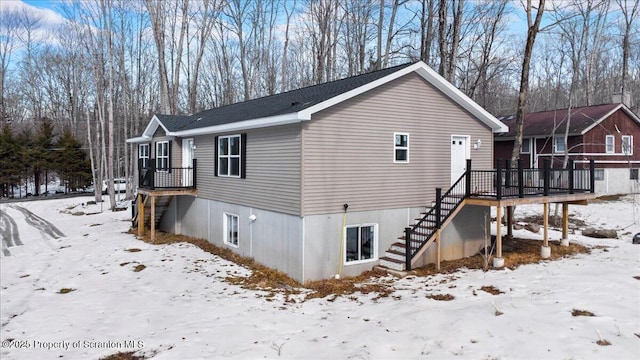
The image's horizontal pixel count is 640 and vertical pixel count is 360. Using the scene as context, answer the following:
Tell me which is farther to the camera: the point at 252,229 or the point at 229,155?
the point at 229,155

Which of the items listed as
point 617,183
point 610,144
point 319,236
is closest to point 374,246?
point 319,236

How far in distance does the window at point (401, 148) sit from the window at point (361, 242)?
7.24ft

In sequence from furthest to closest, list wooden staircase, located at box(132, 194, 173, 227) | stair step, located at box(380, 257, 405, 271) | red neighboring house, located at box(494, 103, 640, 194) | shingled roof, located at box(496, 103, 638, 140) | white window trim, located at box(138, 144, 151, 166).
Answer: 1. red neighboring house, located at box(494, 103, 640, 194)
2. shingled roof, located at box(496, 103, 638, 140)
3. white window trim, located at box(138, 144, 151, 166)
4. wooden staircase, located at box(132, 194, 173, 227)
5. stair step, located at box(380, 257, 405, 271)

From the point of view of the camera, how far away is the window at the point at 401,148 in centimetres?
1266

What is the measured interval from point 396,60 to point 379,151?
58.8 ft

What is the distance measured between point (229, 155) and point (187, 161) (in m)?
4.07

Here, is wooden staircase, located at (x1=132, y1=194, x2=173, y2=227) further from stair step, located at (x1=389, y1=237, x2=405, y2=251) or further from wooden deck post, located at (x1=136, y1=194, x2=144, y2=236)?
stair step, located at (x1=389, y1=237, x2=405, y2=251)

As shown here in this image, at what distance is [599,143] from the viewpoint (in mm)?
27500

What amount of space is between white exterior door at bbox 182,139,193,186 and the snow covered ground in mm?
3934

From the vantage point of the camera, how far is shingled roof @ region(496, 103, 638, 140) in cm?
2706

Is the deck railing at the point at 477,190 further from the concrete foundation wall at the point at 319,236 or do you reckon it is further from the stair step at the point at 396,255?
the concrete foundation wall at the point at 319,236

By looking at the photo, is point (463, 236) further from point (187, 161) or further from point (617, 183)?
point (617, 183)

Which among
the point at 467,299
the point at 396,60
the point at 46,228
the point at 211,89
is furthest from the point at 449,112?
the point at 211,89

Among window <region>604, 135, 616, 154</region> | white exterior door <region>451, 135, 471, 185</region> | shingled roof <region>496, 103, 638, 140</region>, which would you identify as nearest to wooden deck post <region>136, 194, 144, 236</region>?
white exterior door <region>451, 135, 471, 185</region>
